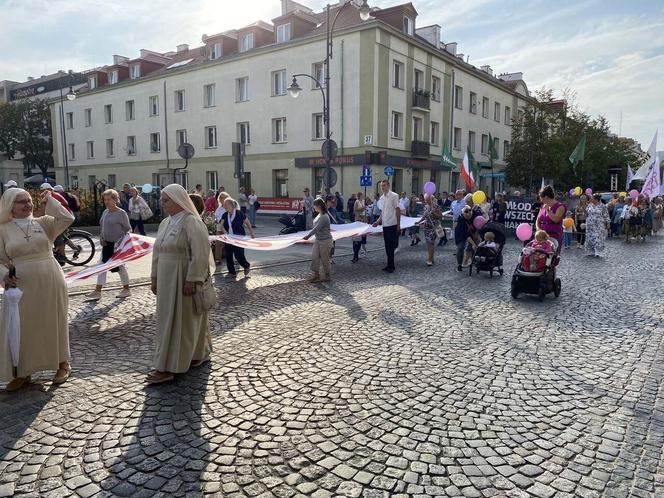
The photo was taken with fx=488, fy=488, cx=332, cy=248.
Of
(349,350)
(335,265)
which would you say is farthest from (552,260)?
(335,265)

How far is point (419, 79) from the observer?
3391cm

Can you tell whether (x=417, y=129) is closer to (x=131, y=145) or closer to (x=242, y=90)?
(x=242, y=90)

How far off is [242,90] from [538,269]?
31.6 m

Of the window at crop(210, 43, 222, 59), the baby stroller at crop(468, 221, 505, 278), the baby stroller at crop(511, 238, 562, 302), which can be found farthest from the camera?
the window at crop(210, 43, 222, 59)

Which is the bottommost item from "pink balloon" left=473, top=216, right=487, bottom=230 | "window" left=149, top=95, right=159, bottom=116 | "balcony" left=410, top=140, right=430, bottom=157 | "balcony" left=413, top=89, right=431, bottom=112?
"pink balloon" left=473, top=216, right=487, bottom=230

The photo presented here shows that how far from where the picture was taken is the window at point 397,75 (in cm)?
3133

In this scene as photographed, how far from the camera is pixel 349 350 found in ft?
18.5

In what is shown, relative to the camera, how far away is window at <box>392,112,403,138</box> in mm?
32000

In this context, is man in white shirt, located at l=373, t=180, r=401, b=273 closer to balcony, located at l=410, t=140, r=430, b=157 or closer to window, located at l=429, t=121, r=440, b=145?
balcony, located at l=410, t=140, r=430, b=157

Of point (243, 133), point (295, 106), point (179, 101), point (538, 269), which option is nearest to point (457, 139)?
point (295, 106)

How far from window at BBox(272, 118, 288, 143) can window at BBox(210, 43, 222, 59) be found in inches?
317

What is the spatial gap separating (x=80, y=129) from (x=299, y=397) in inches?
2040

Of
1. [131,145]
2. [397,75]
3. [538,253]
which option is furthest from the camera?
[131,145]

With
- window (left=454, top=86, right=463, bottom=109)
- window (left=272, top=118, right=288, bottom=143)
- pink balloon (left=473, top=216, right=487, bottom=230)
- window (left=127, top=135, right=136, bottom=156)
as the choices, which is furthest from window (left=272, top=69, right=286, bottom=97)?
pink balloon (left=473, top=216, right=487, bottom=230)
